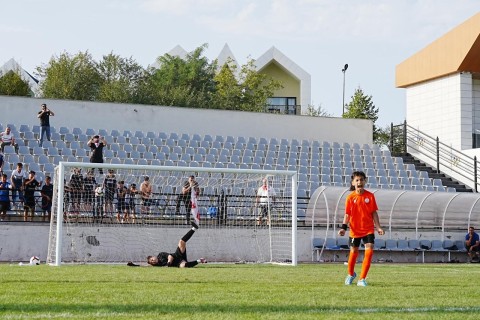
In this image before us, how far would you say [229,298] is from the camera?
395 inches

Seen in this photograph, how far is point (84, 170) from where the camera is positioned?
23.3 m

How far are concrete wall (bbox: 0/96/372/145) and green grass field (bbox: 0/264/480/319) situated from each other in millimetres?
20606

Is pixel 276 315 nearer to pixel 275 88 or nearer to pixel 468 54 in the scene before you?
pixel 468 54

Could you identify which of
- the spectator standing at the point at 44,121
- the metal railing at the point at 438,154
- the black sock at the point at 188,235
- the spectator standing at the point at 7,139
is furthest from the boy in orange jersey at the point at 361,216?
the metal railing at the point at 438,154

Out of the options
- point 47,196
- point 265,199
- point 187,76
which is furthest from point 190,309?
point 187,76

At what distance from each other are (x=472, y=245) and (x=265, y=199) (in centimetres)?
764

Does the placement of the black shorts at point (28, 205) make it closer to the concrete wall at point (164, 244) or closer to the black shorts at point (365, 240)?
the concrete wall at point (164, 244)

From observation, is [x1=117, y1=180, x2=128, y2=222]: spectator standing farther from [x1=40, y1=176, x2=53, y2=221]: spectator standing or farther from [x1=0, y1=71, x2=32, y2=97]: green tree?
[x1=0, y1=71, x2=32, y2=97]: green tree

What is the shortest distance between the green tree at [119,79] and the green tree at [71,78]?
0.83 m

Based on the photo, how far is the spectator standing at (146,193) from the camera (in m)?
24.1

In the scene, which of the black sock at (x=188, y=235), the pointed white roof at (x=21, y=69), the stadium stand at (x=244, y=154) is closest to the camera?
the black sock at (x=188, y=235)

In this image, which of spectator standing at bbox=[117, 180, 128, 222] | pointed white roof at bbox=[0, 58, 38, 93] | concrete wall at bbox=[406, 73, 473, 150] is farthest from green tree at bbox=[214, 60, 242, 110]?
spectator standing at bbox=[117, 180, 128, 222]

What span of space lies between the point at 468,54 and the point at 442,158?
462 centimetres

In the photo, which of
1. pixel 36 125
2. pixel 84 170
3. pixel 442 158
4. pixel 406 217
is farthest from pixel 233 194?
pixel 442 158
